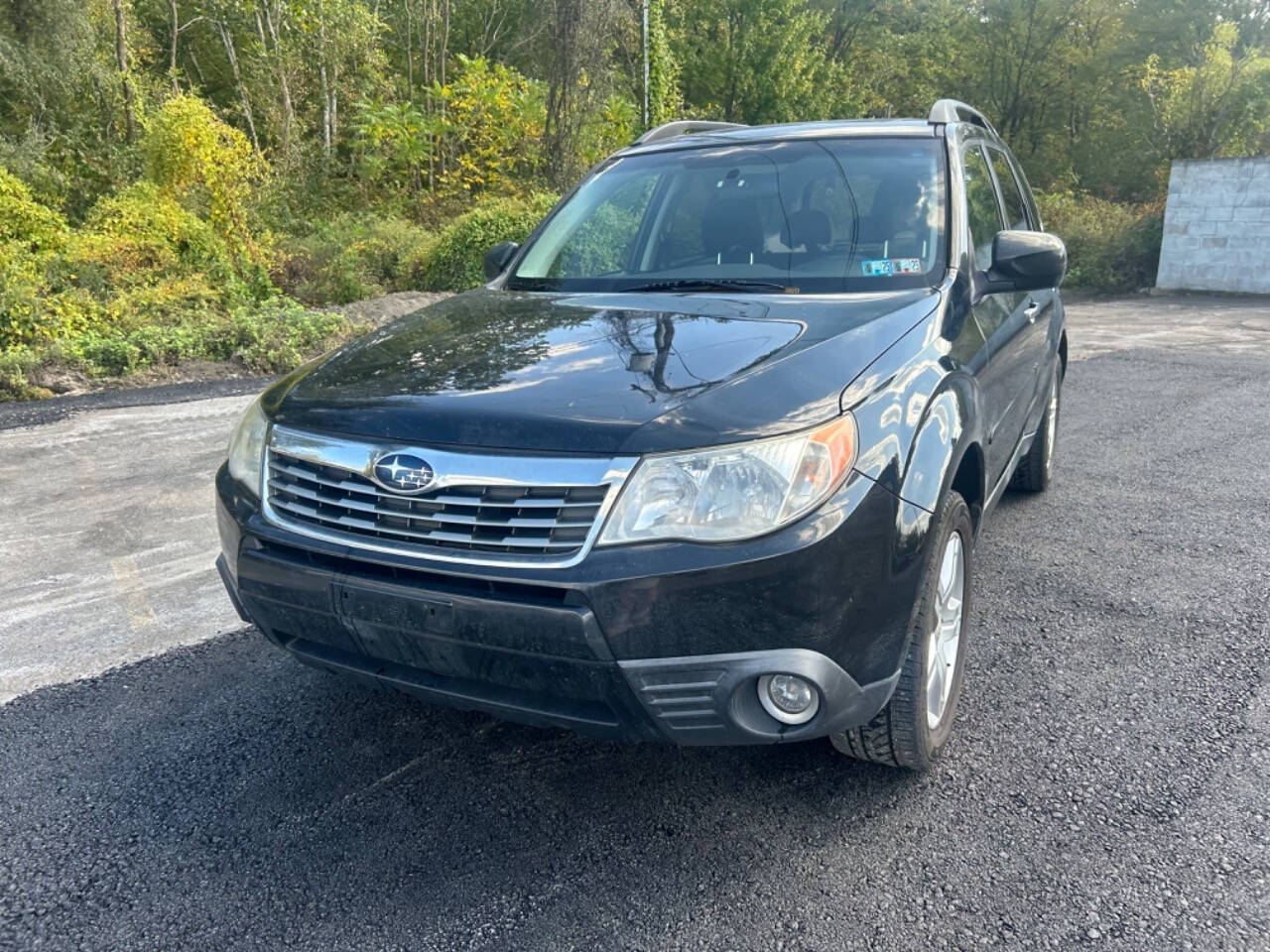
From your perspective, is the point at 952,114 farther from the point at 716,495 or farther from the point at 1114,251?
the point at 1114,251

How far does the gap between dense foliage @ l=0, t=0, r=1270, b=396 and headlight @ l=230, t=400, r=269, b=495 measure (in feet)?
21.1

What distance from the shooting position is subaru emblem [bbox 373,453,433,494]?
2162 millimetres

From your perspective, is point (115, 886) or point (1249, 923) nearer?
point (1249, 923)

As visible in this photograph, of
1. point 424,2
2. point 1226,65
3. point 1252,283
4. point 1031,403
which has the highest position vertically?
point 424,2

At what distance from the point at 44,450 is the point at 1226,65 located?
74.0 ft

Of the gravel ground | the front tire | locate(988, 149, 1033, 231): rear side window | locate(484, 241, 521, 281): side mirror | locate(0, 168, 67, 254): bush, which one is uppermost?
locate(988, 149, 1033, 231): rear side window

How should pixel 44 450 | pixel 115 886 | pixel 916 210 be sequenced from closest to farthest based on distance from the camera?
pixel 115 886 < pixel 916 210 < pixel 44 450

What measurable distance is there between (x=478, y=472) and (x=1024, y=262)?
2.05 metres

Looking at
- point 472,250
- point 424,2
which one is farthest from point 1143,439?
point 424,2

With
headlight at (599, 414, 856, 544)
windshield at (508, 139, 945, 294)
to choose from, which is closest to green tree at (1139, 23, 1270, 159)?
windshield at (508, 139, 945, 294)

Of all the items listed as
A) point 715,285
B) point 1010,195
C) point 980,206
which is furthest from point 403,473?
point 1010,195

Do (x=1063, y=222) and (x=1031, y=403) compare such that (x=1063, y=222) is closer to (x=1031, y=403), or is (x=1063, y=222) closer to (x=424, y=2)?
(x=424, y=2)

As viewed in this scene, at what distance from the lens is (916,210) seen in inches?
128

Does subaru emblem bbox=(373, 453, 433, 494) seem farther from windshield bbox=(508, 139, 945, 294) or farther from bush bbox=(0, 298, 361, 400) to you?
bush bbox=(0, 298, 361, 400)
